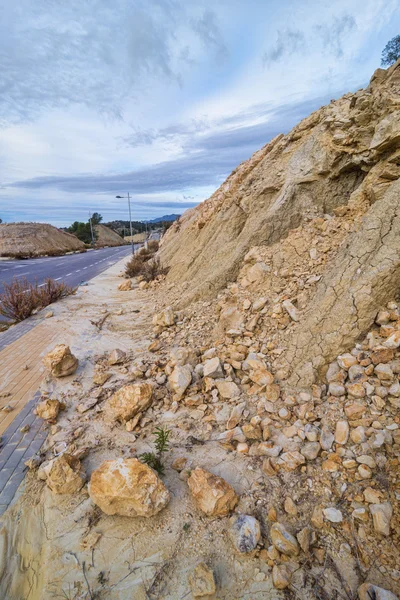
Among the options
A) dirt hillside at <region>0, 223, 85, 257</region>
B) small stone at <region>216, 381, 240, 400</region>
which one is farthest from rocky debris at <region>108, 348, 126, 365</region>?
dirt hillside at <region>0, 223, 85, 257</region>

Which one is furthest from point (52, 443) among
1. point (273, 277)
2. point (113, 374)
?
point (273, 277)

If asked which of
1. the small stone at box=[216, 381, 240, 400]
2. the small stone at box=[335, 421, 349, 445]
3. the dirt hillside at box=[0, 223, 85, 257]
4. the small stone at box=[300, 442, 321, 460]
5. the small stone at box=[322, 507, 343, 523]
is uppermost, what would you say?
the dirt hillside at box=[0, 223, 85, 257]

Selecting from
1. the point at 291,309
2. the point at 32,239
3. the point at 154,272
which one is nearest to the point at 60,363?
the point at 291,309

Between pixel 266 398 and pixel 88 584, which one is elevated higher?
pixel 266 398

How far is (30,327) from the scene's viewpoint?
24.5 feet

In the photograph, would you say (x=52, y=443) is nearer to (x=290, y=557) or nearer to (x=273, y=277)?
(x=290, y=557)

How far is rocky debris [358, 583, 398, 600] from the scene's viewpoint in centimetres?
172

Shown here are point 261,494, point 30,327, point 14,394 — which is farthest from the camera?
point 30,327

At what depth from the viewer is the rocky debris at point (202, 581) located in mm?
1883

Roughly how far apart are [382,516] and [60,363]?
15.4ft

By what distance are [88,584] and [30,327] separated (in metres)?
6.77

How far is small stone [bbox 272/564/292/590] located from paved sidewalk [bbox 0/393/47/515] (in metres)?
2.45

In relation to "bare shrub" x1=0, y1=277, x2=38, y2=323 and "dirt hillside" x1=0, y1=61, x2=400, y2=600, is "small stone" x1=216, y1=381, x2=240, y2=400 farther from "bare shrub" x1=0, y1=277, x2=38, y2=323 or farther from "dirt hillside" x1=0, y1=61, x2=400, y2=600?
"bare shrub" x1=0, y1=277, x2=38, y2=323

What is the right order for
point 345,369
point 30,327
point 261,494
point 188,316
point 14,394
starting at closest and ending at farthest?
point 261,494
point 345,369
point 14,394
point 188,316
point 30,327
